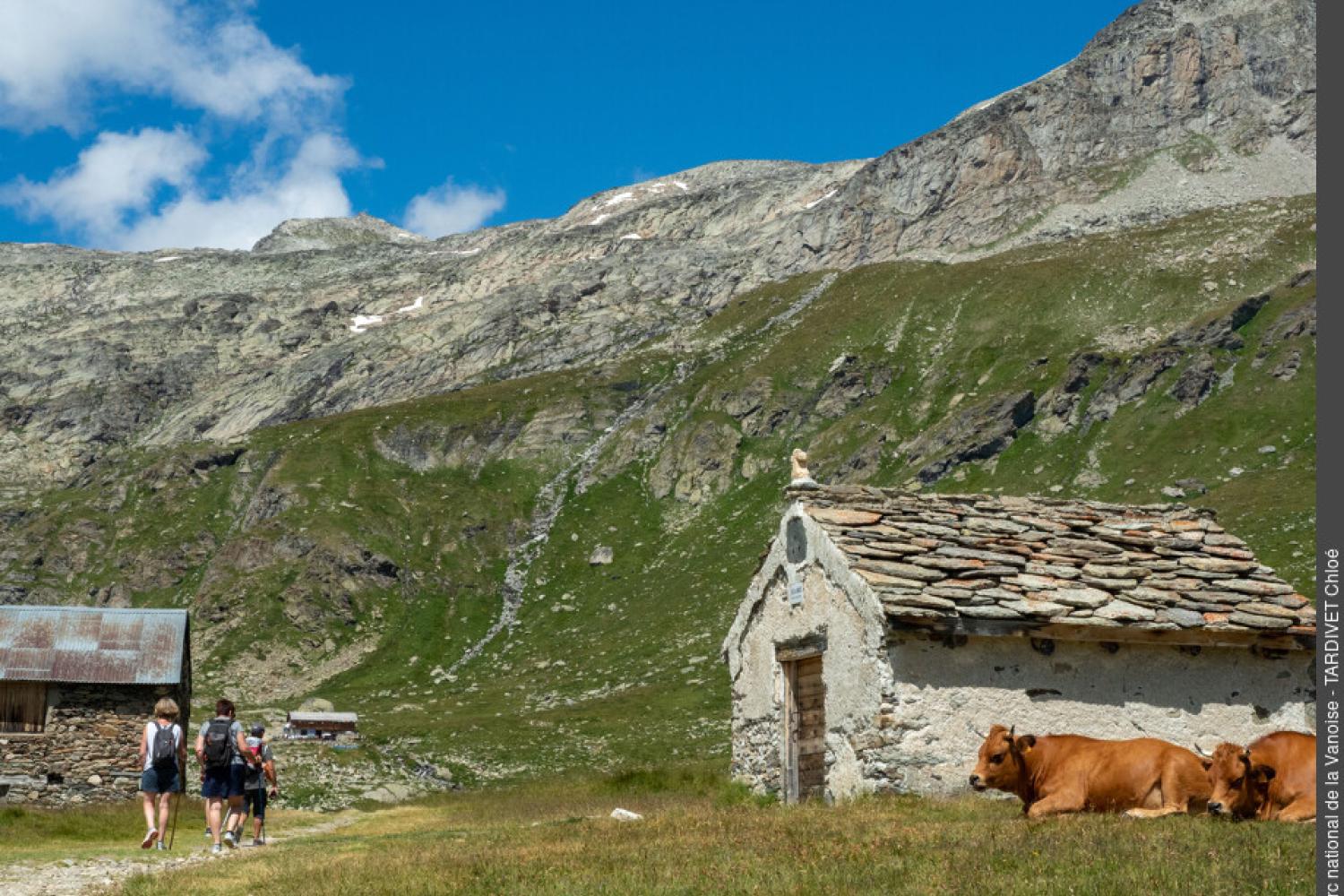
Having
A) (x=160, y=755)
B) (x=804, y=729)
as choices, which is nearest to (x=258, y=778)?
(x=160, y=755)

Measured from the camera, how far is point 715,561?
11231 centimetres

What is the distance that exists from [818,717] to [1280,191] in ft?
574

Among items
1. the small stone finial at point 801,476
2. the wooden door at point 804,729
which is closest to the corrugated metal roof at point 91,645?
the wooden door at point 804,729

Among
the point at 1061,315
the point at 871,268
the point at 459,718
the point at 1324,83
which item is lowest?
the point at 459,718

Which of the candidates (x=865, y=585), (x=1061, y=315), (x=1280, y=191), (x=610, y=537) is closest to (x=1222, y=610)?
(x=865, y=585)

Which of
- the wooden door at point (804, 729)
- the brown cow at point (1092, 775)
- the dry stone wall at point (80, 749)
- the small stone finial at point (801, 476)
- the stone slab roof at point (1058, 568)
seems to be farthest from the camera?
the dry stone wall at point (80, 749)

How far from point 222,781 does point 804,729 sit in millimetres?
10108

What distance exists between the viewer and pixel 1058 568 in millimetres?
21859

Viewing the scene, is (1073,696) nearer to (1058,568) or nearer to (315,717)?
(1058,568)

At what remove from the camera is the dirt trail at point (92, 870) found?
14971 millimetres

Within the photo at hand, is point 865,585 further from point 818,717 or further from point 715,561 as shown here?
point 715,561

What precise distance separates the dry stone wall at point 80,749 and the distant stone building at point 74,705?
0.08ft

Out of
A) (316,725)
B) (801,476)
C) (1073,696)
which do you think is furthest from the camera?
(316,725)

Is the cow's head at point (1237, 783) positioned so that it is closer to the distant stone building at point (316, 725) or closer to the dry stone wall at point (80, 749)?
the dry stone wall at point (80, 749)
